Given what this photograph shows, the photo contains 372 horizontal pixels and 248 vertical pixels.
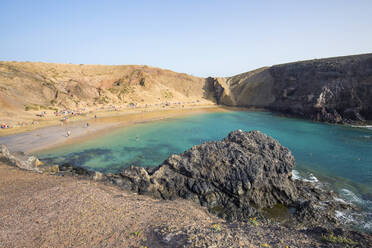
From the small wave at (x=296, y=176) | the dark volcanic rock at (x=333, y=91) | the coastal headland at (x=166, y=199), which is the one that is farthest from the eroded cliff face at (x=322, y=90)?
the coastal headland at (x=166, y=199)

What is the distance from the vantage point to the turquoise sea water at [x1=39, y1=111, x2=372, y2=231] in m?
21.5

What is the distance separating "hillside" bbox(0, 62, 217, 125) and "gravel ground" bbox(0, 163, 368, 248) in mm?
33304

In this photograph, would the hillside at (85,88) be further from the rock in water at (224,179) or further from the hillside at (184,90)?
the rock in water at (224,179)

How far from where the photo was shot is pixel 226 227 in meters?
10.6

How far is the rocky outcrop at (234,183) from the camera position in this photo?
15414mm

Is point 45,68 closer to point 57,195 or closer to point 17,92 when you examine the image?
point 17,92

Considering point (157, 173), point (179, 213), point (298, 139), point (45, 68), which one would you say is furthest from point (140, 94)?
point (179, 213)

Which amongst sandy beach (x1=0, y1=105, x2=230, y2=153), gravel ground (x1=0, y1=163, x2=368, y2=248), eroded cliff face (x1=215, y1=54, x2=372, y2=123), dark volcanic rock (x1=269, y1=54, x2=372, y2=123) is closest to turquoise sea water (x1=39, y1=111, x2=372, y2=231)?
sandy beach (x1=0, y1=105, x2=230, y2=153)

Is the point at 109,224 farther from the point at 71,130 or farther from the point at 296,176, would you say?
the point at 71,130

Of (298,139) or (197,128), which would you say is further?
(197,128)

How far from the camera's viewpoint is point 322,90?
50969mm

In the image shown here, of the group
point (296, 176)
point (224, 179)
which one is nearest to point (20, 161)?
point (224, 179)

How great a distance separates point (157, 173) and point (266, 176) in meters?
8.76

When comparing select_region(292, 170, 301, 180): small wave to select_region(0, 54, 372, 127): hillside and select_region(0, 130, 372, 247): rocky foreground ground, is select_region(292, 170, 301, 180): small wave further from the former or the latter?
select_region(0, 54, 372, 127): hillside
